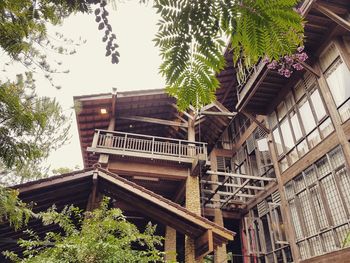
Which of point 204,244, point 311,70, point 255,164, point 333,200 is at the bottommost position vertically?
point 204,244

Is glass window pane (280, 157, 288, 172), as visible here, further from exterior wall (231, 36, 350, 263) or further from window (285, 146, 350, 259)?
window (285, 146, 350, 259)

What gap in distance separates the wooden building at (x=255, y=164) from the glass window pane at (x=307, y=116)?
6 centimetres

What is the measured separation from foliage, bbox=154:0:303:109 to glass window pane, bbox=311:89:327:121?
29.9ft

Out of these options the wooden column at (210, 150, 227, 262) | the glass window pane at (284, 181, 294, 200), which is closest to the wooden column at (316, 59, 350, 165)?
the glass window pane at (284, 181, 294, 200)

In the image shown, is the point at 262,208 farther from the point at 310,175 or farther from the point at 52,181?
the point at 52,181

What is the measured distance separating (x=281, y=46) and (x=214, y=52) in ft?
1.04

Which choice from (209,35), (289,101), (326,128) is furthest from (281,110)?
(209,35)

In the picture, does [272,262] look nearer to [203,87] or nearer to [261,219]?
[261,219]

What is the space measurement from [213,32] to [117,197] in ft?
26.4

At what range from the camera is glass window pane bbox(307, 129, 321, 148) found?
946 centimetres

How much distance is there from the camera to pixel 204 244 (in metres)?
7.43

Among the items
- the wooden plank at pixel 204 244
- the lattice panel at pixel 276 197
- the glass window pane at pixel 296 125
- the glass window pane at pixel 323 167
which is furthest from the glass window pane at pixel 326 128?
the wooden plank at pixel 204 244

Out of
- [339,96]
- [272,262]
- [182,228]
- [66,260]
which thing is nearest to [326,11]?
[339,96]

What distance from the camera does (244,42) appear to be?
49.1 inches
